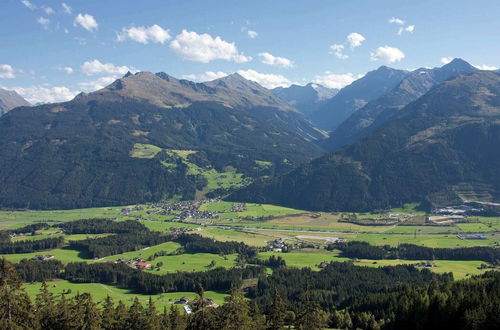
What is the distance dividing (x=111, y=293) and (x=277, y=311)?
81137 mm

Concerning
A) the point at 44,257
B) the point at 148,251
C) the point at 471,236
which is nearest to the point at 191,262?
the point at 148,251

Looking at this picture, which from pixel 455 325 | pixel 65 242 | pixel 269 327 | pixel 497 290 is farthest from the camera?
pixel 65 242

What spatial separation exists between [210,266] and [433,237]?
334 feet

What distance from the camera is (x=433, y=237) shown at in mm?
196875

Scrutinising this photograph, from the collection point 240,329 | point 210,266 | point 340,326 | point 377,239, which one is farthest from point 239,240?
point 240,329

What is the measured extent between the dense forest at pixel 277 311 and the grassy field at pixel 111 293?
18.8 m

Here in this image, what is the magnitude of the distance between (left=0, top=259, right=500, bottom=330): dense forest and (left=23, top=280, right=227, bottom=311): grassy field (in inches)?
740

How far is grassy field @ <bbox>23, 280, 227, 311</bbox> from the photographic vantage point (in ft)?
396

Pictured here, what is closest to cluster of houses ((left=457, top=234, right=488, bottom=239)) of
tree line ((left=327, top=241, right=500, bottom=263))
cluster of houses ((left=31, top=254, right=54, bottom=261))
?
tree line ((left=327, top=241, right=500, bottom=263))

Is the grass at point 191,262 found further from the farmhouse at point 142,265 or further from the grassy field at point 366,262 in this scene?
the grassy field at point 366,262

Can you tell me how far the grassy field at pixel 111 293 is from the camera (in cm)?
12056

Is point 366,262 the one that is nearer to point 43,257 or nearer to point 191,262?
point 191,262

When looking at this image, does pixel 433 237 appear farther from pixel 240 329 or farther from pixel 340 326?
pixel 240 329

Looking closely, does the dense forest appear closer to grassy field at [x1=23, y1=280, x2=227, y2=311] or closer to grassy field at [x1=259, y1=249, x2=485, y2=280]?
grassy field at [x1=23, y1=280, x2=227, y2=311]
